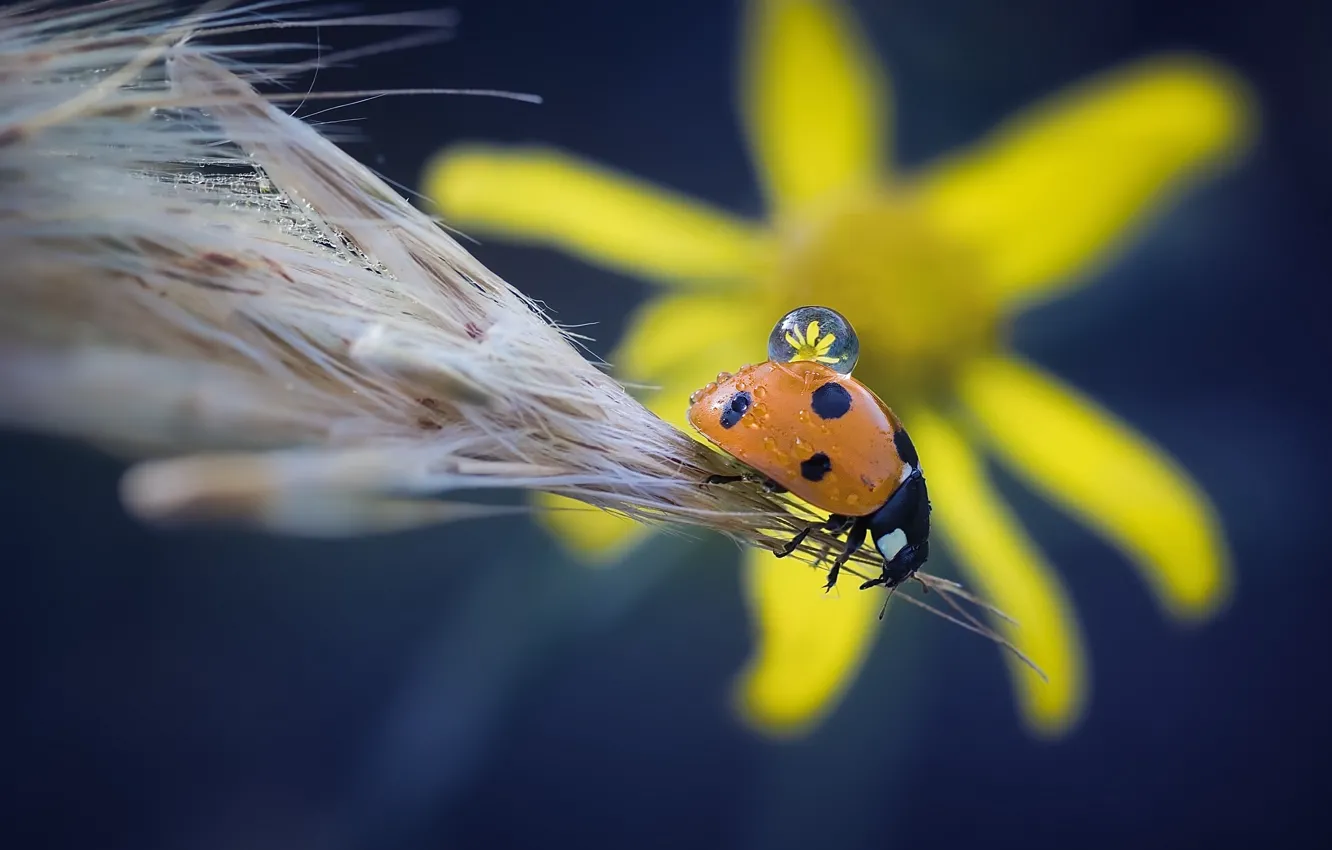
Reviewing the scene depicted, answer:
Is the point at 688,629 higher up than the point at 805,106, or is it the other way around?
the point at 805,106

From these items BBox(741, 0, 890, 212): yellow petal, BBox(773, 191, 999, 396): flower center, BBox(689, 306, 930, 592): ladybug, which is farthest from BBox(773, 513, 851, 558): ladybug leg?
BBox(741, 0, 890, 212): yellow petal

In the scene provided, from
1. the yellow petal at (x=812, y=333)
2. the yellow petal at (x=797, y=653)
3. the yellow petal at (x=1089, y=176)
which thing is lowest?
the yellow petal at (x=812, y=333)

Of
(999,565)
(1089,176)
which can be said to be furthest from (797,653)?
(1089,176)

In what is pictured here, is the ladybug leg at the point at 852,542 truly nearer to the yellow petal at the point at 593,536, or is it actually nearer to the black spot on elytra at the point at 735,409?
the black spot on elytra at the point at 735,409

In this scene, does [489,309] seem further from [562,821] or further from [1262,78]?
[1262,78]

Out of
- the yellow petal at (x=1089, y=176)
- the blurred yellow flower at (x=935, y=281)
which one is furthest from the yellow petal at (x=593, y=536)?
the yellow petal at (x=1089, y=176)

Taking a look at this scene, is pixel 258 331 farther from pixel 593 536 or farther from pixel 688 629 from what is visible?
pixel 688 629
